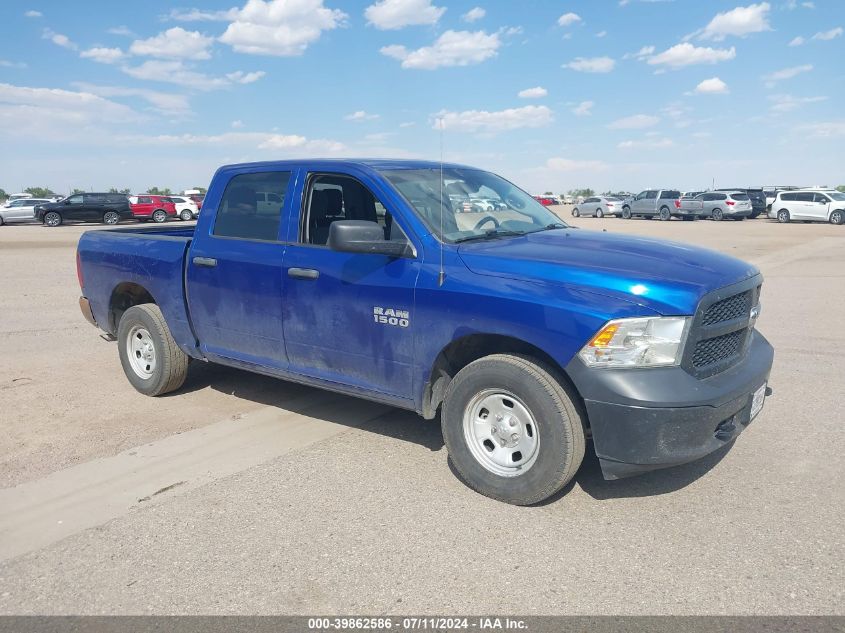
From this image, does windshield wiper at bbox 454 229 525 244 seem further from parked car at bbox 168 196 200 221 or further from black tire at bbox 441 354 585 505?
parked car at bbox 168 196 200 221

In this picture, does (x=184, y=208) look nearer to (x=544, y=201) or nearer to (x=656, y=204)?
(x=544, y=201)

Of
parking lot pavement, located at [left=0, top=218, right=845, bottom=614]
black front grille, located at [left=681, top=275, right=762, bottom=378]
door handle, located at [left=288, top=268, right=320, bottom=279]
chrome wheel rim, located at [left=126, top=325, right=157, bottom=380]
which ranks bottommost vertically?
parking lot pavement, located at [left=0, top=218, right=845, bottom=614]

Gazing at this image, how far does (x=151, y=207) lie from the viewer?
39000 mm

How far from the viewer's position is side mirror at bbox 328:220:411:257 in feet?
13.5

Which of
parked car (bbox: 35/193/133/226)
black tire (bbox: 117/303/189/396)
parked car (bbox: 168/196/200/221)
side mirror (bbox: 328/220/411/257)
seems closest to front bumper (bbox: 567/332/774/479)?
side mirror (bbox: 328/220/411/257)

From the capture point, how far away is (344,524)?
3732 mm

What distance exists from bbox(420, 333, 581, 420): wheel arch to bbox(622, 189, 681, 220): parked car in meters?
39.5

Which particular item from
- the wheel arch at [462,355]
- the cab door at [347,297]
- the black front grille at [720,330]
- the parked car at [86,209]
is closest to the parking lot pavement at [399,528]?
the wheel arch at [462,355]

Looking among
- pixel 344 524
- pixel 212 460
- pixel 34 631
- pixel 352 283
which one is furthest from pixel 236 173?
pixel 34 631

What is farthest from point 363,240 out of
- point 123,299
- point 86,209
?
point 86,209

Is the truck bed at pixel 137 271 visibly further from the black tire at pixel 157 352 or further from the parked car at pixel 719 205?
the parked car at pixel 719 205

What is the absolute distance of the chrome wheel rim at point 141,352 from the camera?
605 centimetres

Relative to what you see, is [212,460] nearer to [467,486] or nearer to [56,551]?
[56,551]

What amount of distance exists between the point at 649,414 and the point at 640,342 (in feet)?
1.17
